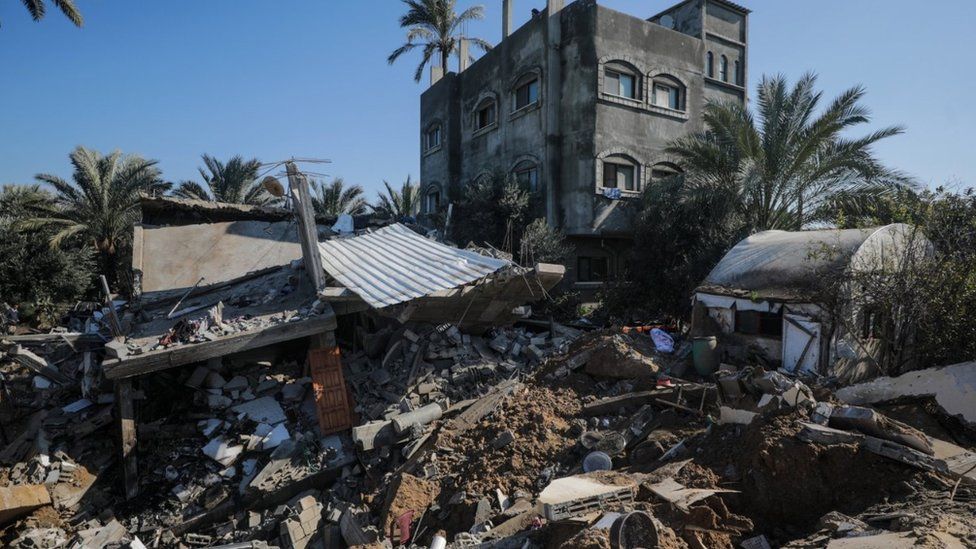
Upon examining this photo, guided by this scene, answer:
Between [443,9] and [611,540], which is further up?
[443,9]

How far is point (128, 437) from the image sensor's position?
25.5ft

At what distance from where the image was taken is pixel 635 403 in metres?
8.15

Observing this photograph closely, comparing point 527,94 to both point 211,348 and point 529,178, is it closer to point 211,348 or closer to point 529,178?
point 529,178

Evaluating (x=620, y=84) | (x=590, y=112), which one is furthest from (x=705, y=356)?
(x=620, y=84)

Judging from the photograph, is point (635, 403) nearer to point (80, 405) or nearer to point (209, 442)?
point (209, 442)

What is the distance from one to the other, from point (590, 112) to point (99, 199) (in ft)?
63.4

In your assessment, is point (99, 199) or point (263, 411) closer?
point (263, 411)

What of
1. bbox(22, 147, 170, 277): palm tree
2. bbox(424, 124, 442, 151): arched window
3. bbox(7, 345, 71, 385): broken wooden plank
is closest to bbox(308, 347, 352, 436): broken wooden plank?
bbox(7, 345, 71, 385): broken wooden plank

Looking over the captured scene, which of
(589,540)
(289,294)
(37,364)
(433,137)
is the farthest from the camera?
(433,137)

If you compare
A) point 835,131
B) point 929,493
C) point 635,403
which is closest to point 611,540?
point 929,493

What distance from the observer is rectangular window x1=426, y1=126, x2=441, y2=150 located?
1049 inches

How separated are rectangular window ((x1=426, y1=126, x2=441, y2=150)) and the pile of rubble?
58.7 feet

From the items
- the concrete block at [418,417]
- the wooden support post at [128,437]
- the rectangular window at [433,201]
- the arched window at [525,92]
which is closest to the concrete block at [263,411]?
the wooden support post at [128,437]

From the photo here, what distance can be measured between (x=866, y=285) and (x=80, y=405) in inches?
600
